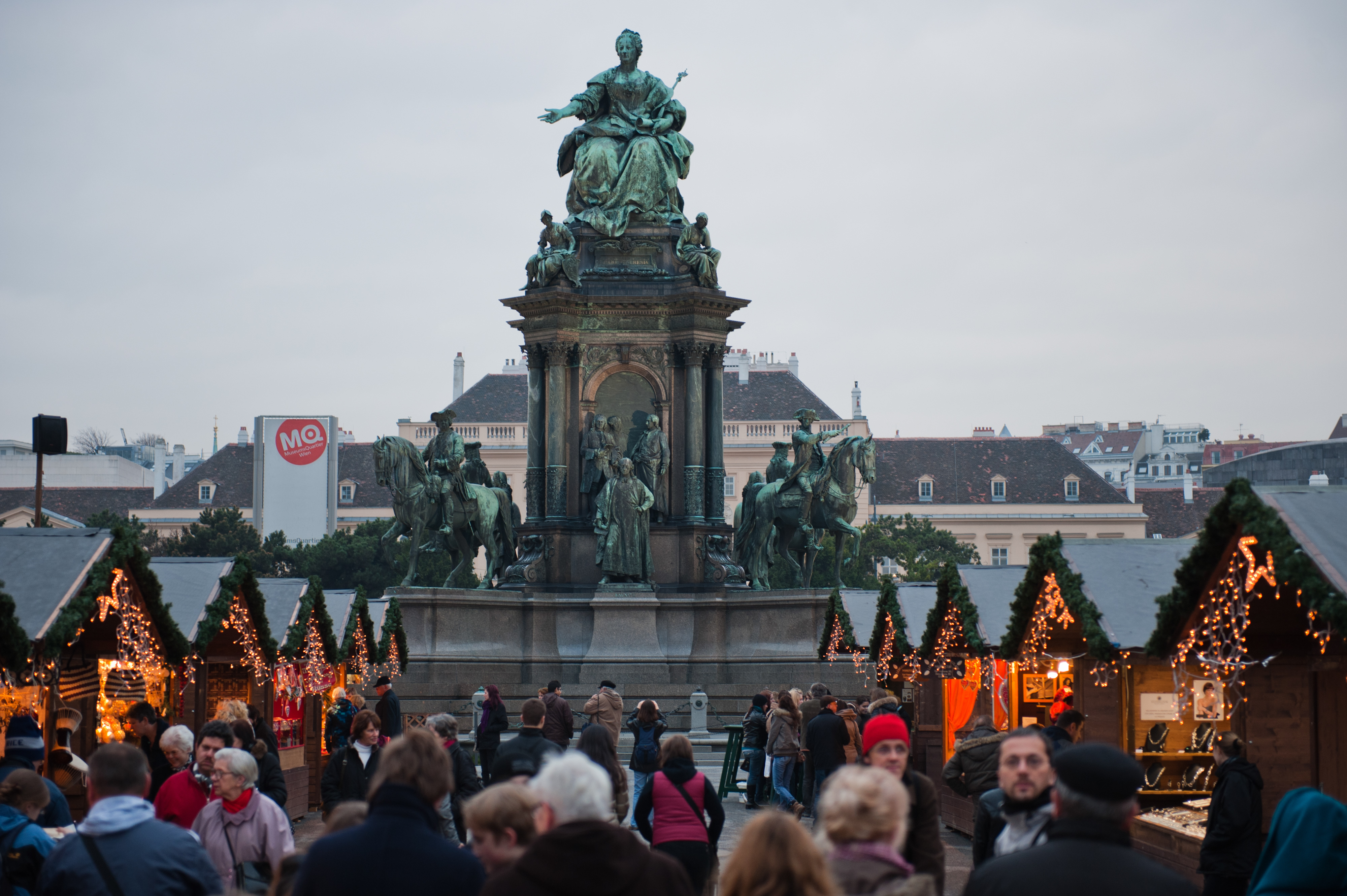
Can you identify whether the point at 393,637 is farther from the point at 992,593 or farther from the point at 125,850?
the point at 125,850

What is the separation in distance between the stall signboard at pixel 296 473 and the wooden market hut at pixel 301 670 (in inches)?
3138

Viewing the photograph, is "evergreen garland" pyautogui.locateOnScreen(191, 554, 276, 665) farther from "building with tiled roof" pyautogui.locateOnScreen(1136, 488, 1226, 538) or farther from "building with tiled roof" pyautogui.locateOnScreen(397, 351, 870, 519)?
"building with tiled roof" pyautogui.locateOnScreen(1136, 488, 1226, 538)

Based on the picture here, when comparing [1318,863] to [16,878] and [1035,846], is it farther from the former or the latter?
[16,878]

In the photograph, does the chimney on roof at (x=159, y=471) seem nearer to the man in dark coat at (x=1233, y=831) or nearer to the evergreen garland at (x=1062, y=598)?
the evergreen garland at (x=1062, y=598)

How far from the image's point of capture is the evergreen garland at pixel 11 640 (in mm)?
12688

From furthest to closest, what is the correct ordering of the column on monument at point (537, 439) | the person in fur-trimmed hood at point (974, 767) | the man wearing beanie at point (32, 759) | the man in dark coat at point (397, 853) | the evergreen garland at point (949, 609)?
1. the column on monument at point (537, 439)
2. the evergreen garland at point (949, 609)
3. the person in fur-trimmed hood at point (974, 767)
4. the man wearing beanie at point (32, 759)
5. the man in dark coat at point (397, 853)

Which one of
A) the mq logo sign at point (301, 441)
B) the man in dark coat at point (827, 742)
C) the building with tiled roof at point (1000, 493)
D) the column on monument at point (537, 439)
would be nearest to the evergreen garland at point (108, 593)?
the man in dark coat at point (827, 742)

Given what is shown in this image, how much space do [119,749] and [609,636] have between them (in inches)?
1017

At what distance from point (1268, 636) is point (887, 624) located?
37.7 feet

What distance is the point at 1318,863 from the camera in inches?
302

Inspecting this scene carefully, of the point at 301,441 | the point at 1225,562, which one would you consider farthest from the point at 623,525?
the point at 301,441

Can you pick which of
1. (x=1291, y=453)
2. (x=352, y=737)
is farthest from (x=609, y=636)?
(x=1291, y=453)

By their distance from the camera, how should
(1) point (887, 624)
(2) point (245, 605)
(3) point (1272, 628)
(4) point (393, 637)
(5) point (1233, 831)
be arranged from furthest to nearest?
(4) point (393, 637), (1) point (887, 624), (2) point (245, 605), (3) point (1272, 628), (5) point (1233, 831)

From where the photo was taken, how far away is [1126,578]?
1588cm
